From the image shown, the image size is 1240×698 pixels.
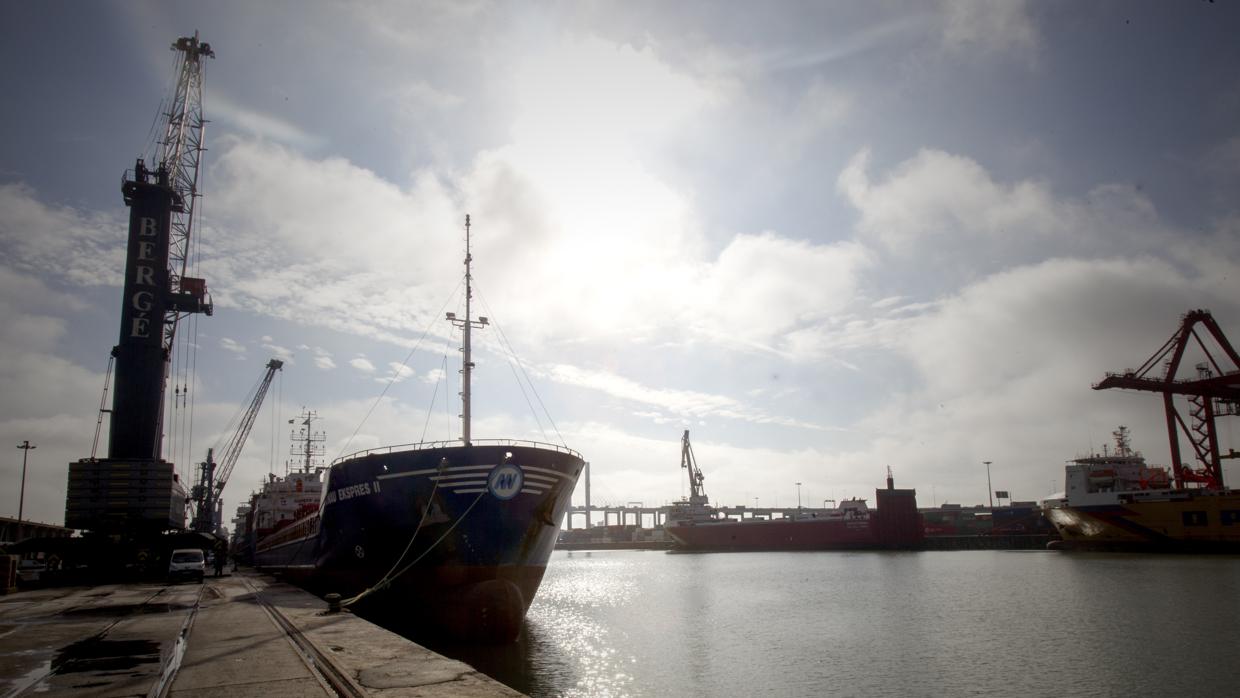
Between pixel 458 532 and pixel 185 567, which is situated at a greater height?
pixel 458 532

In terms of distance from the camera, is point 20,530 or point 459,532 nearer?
point 459,532

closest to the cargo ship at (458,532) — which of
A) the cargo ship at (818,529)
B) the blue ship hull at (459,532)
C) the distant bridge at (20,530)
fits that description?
the blue ship hull at (459,532)

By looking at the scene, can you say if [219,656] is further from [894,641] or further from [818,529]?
[818,529]

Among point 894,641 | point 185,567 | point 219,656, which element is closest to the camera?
point 219,656

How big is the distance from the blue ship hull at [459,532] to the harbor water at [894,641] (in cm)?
131

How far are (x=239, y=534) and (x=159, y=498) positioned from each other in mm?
57944

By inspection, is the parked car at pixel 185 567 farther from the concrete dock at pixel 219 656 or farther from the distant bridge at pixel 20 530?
the distant bridge at pixel 20 530

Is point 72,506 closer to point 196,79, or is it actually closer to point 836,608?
point 196,79

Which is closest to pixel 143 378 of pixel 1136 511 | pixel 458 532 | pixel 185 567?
pixel 185 567

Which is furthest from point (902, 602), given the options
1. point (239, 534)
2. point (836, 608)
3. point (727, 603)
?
point (239, 534)

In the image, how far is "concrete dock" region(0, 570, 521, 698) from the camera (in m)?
8.70

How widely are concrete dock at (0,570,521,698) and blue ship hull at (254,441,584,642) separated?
2.64m

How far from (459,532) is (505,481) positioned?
1871 millimetres

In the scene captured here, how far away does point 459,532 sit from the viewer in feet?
62.6
